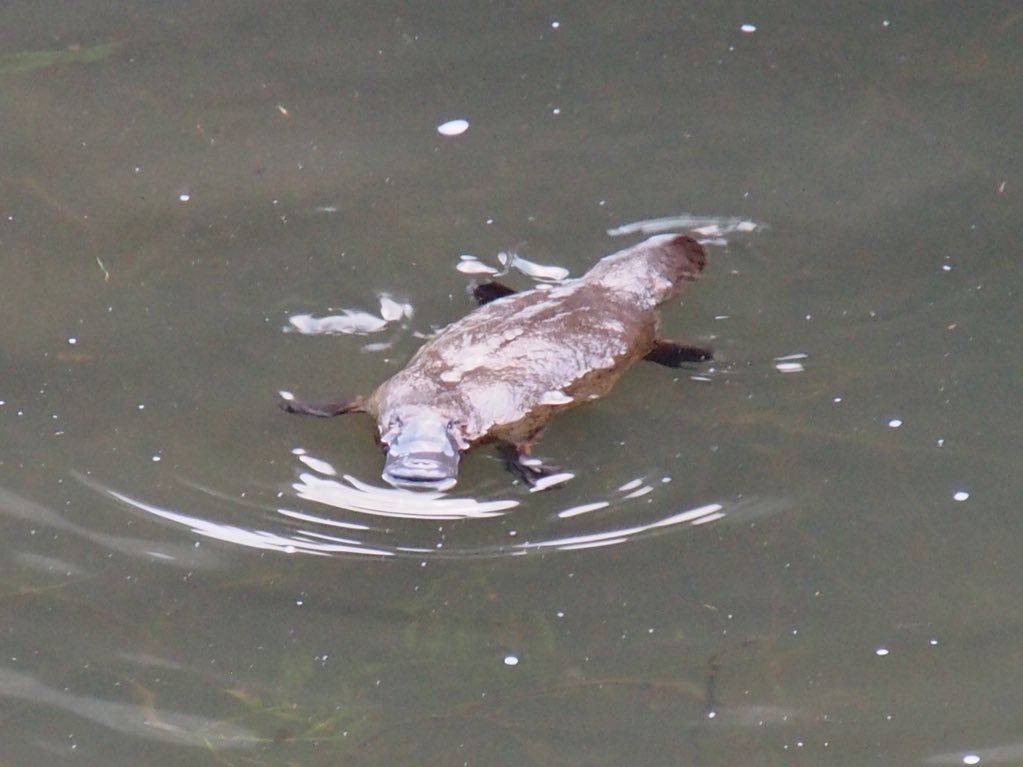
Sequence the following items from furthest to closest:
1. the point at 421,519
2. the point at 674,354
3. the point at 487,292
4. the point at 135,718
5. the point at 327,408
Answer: the point at 487,292 → the point at 674,354 → the point at 327,408 → the point at 421,519 → the point at 135,718

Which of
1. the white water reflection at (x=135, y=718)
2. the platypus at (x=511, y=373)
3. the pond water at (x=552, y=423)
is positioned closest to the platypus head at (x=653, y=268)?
the platypus at (x=511, y=373)

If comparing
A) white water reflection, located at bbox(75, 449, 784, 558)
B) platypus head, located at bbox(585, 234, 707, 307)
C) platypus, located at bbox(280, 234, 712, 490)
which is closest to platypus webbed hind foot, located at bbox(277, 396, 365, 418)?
platypus, located at bbox(280, 234, 712, 490)

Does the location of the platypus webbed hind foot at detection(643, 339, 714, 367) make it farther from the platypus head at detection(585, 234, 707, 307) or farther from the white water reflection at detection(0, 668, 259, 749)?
the white water reflection at detection(0, 668, 259, 749)

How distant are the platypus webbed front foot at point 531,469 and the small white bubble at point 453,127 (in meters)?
1.69

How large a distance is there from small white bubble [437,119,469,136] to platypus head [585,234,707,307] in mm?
1011

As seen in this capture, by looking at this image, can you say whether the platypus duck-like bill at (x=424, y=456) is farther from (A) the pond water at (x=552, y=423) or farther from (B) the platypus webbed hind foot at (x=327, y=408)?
(B) the platypus webbed hind foot at (x=327, y=408)

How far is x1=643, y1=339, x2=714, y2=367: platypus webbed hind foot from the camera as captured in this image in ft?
14.2

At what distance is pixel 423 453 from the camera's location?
3.80 metres

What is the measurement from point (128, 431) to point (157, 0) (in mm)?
2311

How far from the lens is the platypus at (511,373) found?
12.6 feet

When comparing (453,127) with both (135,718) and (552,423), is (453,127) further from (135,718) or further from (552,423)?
(135,718)

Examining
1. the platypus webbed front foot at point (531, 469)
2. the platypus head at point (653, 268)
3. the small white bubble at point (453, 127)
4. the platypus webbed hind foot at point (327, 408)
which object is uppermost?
the small white bubble at point (453, 127)

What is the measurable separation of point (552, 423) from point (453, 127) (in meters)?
1.61

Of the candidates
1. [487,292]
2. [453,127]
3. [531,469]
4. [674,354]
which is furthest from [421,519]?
[453,127]
